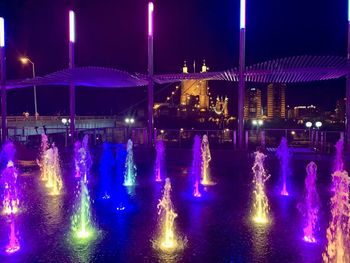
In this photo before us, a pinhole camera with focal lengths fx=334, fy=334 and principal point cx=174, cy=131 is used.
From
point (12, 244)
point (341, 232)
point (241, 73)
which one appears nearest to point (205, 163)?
point (241, 73)

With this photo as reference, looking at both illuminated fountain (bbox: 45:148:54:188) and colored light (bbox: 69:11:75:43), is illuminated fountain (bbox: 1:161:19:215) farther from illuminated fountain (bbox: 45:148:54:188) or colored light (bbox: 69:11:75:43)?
colored light (bbox: 69:11:75:43)

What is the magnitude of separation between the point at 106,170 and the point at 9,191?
4.86 metres

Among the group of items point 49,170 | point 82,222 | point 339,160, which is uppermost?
point 339,160

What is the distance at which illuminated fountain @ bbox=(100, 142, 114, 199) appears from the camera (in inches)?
390

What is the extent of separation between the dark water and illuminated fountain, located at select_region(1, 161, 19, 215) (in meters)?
Answer: 0.25

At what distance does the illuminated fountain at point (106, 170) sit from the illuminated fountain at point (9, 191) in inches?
88.9

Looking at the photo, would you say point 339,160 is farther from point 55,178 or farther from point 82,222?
point 55,178

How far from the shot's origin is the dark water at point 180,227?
5.52 m

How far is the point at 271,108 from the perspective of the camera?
103m

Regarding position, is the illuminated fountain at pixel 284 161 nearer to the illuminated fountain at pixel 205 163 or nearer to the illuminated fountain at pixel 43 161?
the illuminated fountain at pixel 205 163

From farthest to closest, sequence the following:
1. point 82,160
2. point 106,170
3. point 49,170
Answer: point 82,160, point 106,170, point 49,170

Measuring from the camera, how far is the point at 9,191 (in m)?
8.90

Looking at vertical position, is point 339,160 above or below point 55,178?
above

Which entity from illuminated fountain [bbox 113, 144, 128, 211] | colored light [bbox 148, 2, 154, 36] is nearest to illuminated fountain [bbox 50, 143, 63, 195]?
illuminated fountain [bbox 113, 144, 128, 211]
